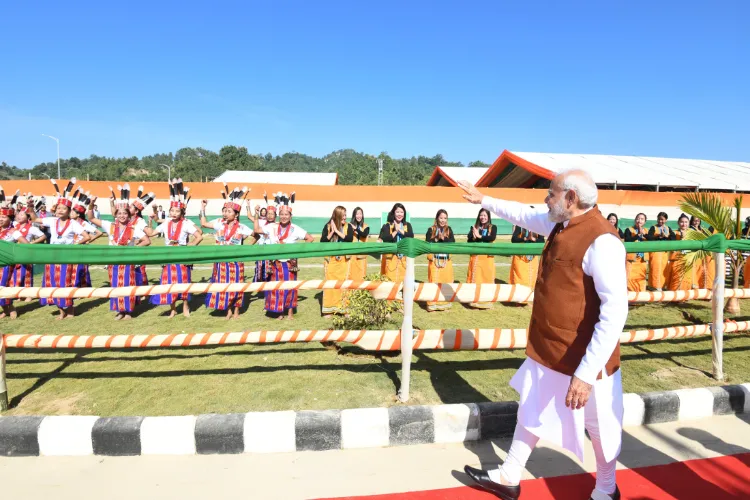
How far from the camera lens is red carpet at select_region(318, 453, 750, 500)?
93.8 inches

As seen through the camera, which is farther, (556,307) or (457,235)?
(457,235)

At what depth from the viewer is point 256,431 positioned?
9.07 ft

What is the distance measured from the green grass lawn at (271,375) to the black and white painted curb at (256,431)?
38cm

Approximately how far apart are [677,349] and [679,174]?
91.2 feet

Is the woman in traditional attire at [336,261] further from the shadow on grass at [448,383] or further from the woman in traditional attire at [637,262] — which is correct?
the woman in traditional attire at [637,262]

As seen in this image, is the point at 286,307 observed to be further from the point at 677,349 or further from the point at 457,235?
the point at 457,235

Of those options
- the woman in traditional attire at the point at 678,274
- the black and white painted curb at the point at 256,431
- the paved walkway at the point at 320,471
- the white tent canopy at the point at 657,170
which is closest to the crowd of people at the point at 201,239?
the woman in traditional attire at the point at 678,274

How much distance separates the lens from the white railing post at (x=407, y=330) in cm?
313

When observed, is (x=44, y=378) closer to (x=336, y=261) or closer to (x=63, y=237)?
(x=63, y=237)

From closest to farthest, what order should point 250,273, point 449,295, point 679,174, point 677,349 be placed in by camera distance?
1. point 449,295
2. point 677,349
3. point 250,273
4. point 679,174

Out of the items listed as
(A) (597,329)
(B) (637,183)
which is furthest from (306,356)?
(B) (637,183)

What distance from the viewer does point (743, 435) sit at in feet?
10.1

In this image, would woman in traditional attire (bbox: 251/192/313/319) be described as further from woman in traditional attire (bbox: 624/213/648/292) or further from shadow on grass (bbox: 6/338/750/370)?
woman in traditional attire (bbox: 624/213/648/292)

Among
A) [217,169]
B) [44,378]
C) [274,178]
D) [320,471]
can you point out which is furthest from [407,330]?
[217,169]
